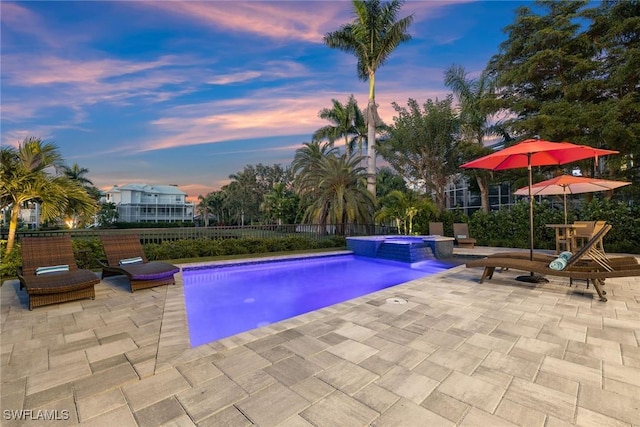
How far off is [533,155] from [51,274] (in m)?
9.28

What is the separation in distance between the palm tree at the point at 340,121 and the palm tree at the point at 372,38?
6.89m

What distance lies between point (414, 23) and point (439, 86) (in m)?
3.92

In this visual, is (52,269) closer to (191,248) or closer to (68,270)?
(68,270)

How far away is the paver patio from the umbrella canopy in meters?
4.69

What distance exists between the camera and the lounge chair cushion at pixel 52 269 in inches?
189

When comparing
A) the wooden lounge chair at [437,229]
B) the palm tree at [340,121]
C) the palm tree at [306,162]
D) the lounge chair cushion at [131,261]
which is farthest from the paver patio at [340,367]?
the palm tree at [340,121]

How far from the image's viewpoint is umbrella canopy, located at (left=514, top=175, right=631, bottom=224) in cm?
744

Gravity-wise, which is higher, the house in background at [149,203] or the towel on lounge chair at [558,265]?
the house in background at [149,203]

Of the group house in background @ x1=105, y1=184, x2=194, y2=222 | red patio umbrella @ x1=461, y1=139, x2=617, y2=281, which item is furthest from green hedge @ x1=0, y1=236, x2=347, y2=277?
house in background @ x1=105, y1=184, x2=194, y2=222

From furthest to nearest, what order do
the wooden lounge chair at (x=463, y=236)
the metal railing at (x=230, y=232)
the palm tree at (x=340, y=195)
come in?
the palm tree at (x=340, y=195) < the wooden lounge chair at (x=463, y=236) < the metal railing at (x=230, y=232)

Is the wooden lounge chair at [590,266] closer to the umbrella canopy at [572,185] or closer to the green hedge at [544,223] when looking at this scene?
the umbrella canopy at [572,185]

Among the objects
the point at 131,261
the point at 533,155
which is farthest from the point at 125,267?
the point at 533,155

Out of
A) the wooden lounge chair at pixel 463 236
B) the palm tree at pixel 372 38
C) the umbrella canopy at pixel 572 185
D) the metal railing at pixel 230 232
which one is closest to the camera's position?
the umbrella canopy at pixel 572 185

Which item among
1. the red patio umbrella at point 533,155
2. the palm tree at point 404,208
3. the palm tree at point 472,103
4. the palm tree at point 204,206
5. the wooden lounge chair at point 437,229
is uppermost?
the palm tree at point 472,103
